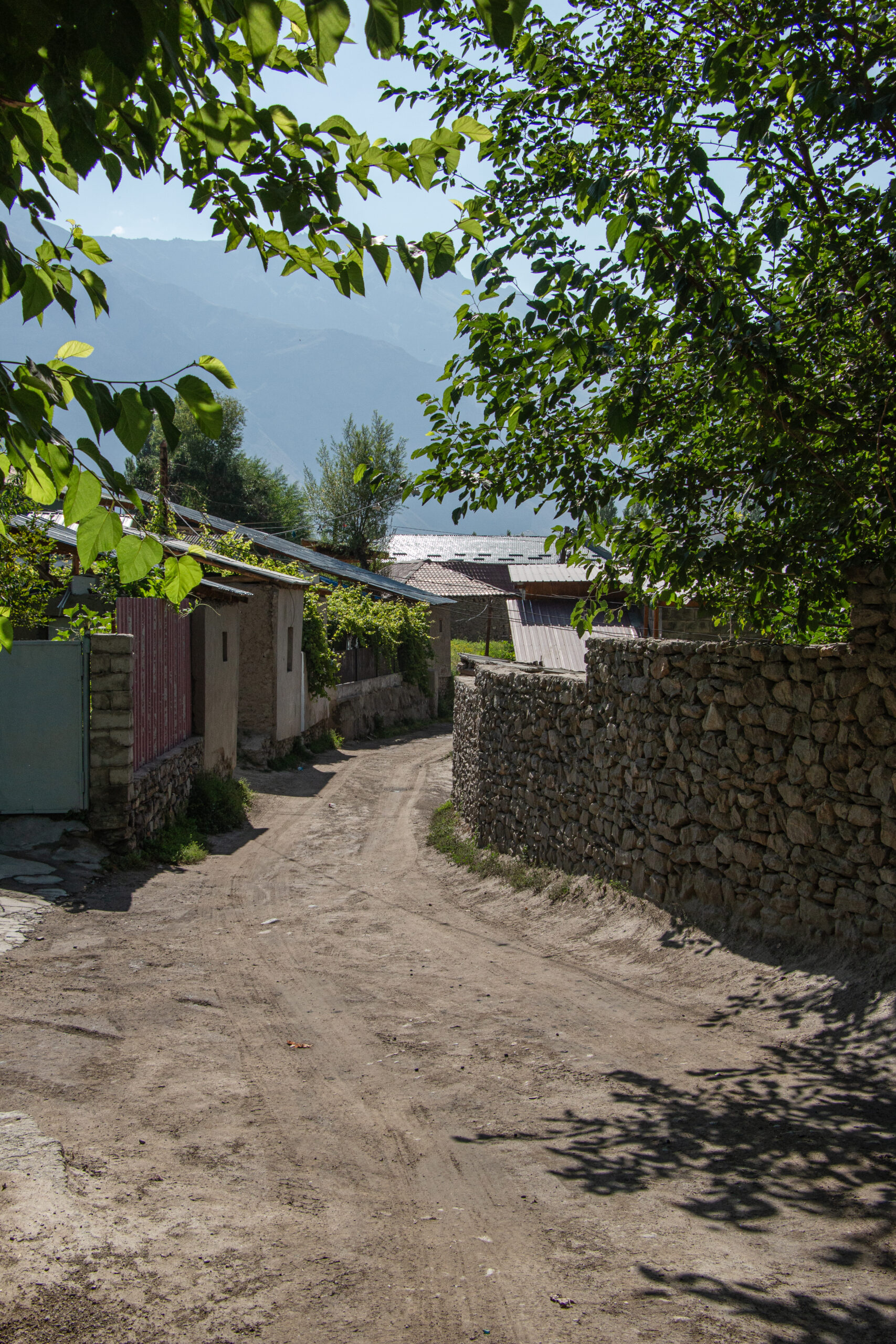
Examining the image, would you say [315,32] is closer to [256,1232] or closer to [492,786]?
[256,1232]

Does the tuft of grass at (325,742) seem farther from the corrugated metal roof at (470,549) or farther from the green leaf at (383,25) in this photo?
the corrugated metal roof at (470,549)

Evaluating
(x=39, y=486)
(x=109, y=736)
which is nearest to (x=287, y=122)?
(x=39, y=486)

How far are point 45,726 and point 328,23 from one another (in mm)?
8101

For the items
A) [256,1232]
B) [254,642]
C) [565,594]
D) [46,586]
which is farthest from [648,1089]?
[565,594]

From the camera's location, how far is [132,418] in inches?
81.4

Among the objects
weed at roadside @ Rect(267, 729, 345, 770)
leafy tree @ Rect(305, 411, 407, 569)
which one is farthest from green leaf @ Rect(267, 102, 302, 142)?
leafy tree @ Rect(305, 411, 407, 569)

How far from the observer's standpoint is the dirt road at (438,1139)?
107 inches

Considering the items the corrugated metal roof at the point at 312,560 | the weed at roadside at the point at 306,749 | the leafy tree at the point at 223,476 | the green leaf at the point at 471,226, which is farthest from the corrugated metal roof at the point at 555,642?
the leafy tree at the point at 223,476

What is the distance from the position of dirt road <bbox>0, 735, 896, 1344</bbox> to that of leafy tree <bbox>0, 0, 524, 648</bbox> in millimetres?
2099

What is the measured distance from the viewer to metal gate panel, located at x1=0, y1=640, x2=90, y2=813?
8.77 m

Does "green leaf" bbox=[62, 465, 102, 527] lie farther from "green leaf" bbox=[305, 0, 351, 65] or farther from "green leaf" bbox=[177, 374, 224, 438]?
"green leaf" bbox=[305, 0, 351, 65]

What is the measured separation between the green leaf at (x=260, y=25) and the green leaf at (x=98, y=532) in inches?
44.3

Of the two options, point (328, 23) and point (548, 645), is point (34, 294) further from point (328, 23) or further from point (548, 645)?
point (548, 645)

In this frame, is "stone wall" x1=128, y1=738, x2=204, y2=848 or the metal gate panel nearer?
the metal gate panel
